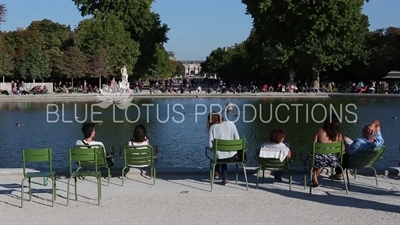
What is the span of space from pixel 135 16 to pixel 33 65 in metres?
11.3

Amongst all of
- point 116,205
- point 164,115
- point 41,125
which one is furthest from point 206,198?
point 164,115

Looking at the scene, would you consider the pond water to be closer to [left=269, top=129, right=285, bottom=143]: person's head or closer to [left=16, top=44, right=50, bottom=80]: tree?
[left=269, top=129, right=285, bottom=143]: person's head

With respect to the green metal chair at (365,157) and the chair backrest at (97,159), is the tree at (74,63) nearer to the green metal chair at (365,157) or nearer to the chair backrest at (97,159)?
the chair backrest at (97,159)

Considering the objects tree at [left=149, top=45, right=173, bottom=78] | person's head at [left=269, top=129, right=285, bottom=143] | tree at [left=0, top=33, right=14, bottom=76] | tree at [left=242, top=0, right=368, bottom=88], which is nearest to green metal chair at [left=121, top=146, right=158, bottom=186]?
person's head at [left=269, top=129, right=285, bottom=143]

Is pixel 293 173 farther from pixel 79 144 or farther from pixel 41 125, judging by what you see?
pixel 41 125

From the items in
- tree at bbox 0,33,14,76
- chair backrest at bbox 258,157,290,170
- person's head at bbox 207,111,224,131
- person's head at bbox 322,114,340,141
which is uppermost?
tree at bbox 0,33,14,76

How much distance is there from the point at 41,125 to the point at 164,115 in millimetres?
6890

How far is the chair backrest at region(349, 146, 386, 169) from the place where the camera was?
28.4ft

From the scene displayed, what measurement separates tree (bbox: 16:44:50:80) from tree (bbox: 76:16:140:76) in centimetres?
418

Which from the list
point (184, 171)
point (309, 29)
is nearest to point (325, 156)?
point (184, 171)

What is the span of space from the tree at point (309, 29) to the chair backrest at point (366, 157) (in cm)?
3556

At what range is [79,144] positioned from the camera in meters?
9.09

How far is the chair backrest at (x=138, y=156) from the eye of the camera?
8992 mm

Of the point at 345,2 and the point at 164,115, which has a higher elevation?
the point at 345,2
